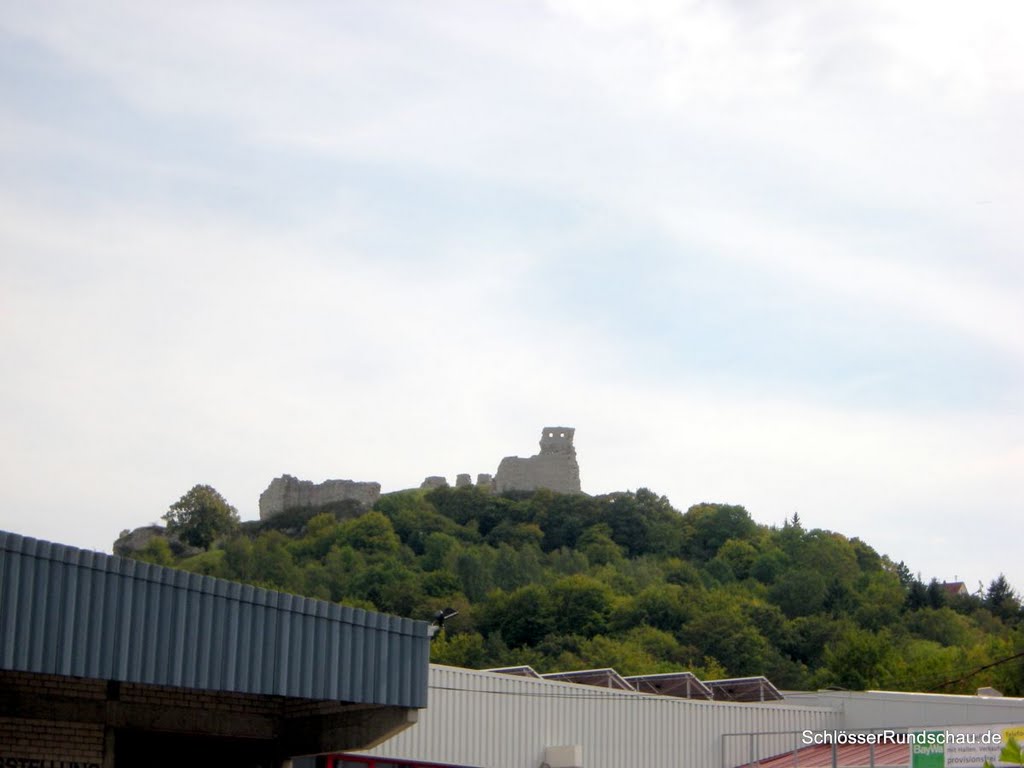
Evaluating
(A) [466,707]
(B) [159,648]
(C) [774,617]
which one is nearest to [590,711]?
(A) [466,707]

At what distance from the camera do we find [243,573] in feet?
339

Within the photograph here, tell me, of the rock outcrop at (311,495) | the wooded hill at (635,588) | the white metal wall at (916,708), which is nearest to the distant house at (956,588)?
the wooded hill at (635,588)

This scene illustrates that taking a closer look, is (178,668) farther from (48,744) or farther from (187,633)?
(48,744)

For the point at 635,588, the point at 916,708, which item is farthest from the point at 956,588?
the point at 916,708

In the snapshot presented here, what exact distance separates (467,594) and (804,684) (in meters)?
31.0

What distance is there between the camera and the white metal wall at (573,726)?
23.2 meters

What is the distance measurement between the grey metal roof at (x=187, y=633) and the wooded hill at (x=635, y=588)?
44313mm

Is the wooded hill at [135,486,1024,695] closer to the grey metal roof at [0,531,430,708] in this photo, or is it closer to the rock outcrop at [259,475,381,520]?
the rock outcrop at [259,475,381,520]

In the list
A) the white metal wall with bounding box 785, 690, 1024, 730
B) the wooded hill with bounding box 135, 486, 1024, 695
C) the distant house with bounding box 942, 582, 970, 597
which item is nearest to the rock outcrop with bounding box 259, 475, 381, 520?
the wooded hill with bounding box 135, 486, 1024, 695

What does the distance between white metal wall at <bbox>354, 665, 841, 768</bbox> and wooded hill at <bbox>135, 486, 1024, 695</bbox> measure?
28.9 meters

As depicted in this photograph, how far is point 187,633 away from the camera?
50.5 ft

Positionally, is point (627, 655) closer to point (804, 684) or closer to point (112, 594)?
point (804, 684)

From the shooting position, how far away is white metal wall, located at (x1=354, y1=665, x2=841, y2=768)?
76.3 feet

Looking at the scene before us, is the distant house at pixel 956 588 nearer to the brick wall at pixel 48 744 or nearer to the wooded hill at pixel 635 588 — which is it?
the wooded hill at pixel 635 588
